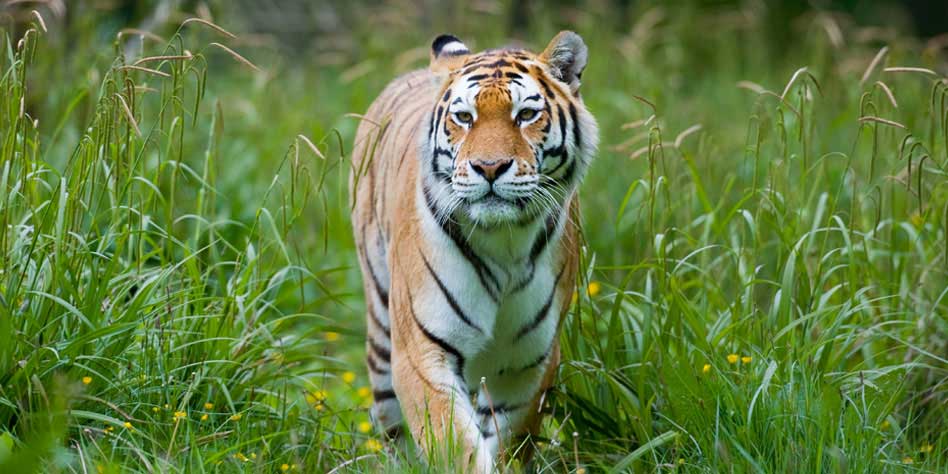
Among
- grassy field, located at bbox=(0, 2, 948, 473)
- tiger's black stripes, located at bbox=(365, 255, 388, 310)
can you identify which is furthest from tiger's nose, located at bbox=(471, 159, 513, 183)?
tiger's black stripes, located at bbox=(365, 255, 388, 310)

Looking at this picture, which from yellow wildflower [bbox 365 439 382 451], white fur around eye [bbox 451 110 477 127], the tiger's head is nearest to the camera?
the tiger's head

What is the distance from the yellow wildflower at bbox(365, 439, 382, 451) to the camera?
13.4 feet

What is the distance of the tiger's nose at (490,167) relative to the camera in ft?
11.7

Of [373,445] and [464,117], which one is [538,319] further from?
[373,445]

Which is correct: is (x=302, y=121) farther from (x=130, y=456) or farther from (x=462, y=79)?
(x=130, y=456)

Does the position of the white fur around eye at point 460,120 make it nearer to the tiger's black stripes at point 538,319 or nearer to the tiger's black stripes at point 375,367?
the tiger's black stripes at point 538,319

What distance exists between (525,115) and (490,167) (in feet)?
0.95

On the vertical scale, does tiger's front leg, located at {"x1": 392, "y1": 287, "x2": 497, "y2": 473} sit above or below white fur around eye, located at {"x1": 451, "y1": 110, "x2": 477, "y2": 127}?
below

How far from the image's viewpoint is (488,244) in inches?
150

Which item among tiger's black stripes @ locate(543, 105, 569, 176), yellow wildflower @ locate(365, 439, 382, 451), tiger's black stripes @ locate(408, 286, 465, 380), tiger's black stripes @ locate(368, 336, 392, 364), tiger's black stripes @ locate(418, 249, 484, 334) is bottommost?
yellow wildflower @ locate(365, 439, 382, 451)

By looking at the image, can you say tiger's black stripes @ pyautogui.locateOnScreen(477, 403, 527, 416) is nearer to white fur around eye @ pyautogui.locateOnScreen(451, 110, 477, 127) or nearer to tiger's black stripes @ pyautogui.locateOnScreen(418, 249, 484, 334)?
tiger's black stripes @ pyautogui.locateOnScreen(418, 249, 484, 334)

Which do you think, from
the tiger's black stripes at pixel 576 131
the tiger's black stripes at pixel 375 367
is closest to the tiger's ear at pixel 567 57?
the tiger's black stripes at pixel 576 131

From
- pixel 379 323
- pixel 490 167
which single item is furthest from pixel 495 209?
pixel 379 323

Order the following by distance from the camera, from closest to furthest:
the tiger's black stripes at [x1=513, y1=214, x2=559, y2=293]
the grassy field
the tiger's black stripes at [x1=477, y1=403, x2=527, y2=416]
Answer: the grassy field < the tiger's black stripes at [x1=513, y1=214, x2=559, y2=293] < the tiger's black stripes at [x1=477, y1=403, x2=527, y2=416]
